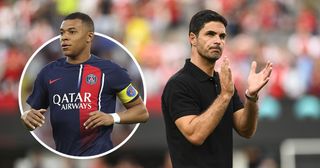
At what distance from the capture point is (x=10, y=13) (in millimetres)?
18609

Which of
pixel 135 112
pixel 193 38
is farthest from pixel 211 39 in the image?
pixel 135 112

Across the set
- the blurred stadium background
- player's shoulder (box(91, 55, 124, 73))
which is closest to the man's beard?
player's shoulder (box(91, 55, 124, 73))

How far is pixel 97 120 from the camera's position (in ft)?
14.9

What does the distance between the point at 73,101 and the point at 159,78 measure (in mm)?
11482

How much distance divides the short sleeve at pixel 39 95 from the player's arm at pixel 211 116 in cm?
120

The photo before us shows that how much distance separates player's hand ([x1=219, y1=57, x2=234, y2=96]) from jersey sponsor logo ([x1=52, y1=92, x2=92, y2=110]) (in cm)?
109

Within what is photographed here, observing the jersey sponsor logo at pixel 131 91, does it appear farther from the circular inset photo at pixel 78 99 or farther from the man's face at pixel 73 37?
the man's face at pixel 73 37

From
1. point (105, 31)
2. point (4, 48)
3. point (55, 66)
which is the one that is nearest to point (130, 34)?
point (105, 31)

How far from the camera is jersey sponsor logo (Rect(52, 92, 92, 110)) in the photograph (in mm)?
4520

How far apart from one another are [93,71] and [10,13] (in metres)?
14.3

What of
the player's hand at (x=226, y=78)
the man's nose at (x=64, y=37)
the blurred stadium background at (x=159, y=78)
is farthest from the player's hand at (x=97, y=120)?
the blurred stadium background at (x=159, y=78)

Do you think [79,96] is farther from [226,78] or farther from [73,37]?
[226,78]

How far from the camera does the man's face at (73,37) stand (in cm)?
456

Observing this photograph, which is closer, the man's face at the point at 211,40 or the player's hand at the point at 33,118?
the player's hand at the point at 33,118
